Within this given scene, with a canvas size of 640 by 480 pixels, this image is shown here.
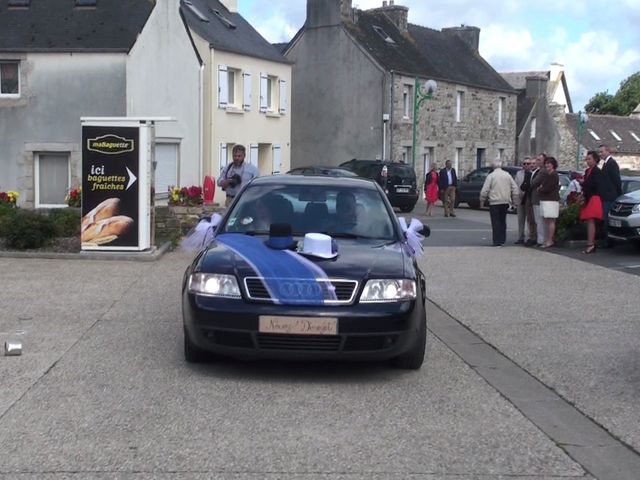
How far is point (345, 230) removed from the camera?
8.28 metres

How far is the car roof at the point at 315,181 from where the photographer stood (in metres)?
8.86

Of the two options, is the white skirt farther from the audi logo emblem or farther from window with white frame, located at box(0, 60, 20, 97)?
window with white frame, located at box(0, 60, 20, 97)

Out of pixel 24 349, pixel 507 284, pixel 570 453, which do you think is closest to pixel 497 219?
pixel 507 284

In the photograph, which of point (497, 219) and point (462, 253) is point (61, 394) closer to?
point (462, 253)

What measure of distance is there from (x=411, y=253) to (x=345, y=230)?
0.64 meters

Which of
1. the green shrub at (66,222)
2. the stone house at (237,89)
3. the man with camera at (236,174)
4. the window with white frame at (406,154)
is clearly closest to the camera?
the man with camera at (236,174)

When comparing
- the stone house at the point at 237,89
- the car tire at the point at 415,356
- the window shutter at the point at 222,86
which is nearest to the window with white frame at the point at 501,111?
the stone house at the point at 237,89

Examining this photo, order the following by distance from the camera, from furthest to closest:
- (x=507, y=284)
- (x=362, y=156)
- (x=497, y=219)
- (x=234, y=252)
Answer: (x=362, y=156)
(x=497, y=219)
(x=507, y=284)
(x=234, y=252)

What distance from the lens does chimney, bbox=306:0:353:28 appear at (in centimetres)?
4141

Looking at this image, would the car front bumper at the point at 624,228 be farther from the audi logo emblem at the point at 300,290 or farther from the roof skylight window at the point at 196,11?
the roof skylight window at the point at 196,11

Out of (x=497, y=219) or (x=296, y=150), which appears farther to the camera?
(x=296, y=150)

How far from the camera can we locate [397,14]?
45.2m

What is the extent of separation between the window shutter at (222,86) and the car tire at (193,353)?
86.5 feet

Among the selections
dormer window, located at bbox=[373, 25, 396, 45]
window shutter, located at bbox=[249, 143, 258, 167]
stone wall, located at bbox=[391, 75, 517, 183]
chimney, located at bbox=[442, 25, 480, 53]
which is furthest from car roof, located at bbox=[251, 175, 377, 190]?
chimney, located at bbox=[442, 25, 480, 53]
